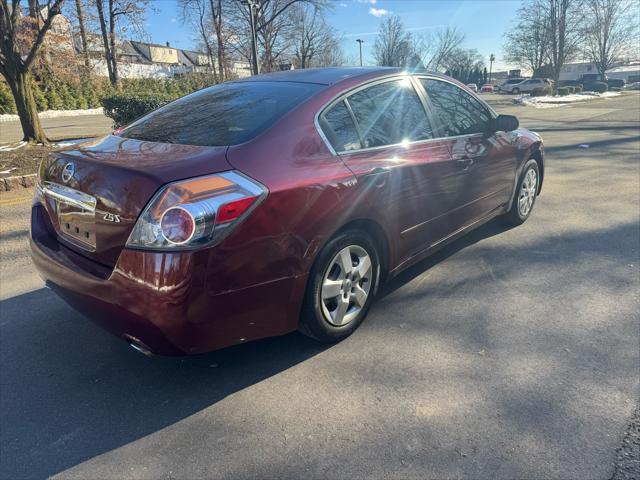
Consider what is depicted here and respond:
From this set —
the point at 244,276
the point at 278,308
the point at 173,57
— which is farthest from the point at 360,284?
the point at 173,57

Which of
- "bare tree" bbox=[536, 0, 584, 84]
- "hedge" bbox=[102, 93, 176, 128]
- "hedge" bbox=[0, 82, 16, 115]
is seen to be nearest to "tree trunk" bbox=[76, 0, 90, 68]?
"hedge" bbox=[102, 93, 176, 128]

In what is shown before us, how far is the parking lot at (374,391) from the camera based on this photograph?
2.08 metres

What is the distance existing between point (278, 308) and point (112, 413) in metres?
1.00

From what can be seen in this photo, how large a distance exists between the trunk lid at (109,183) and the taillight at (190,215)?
0.05 m

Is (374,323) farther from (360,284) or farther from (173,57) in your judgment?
(173,57)

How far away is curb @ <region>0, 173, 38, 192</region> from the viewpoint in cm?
688

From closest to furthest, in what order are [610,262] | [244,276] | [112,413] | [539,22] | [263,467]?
1. [263,467]
2. [244,276]
3. [112,413]
4. [610,262]
5. [539,22]

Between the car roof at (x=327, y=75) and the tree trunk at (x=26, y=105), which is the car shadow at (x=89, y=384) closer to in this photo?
the car roof at (x=327, y=75)

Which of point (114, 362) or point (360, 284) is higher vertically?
point (360, 284)

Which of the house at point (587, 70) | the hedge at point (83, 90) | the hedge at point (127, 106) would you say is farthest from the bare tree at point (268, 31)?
the house at point (587, 70)

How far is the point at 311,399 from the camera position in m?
2.48

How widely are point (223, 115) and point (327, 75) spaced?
82cm

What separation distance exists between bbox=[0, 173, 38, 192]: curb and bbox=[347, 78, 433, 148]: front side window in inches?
236

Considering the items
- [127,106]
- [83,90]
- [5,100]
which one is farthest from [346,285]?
[83,90]
